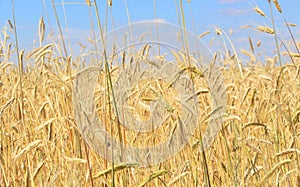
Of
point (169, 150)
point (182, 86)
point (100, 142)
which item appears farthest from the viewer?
point (182, 86)

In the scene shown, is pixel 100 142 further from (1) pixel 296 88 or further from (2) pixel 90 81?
(1) pixel 296 88

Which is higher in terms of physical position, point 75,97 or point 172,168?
point 75,97

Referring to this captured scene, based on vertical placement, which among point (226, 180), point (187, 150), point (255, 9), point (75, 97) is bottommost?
point (226, 180)

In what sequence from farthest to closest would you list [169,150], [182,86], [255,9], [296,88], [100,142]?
[296,88] → [182,86] → [169,150] → [100,142] → [255,9]

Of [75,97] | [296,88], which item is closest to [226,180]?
[75,97]

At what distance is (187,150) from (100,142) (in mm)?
358

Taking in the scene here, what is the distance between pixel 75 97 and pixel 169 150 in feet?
1.54

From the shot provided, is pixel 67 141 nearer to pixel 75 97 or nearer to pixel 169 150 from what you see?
pixel 75 97

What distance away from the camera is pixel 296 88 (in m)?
2.68

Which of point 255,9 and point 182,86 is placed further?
point 182,86

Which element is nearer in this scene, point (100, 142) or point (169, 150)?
point (100, 142)

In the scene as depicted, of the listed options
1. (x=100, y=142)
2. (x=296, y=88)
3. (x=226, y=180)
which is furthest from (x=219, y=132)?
(x=296, y=88)

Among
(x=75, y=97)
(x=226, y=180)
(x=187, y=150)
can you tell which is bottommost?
(x=226, y=180)

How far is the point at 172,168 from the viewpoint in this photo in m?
1.69
